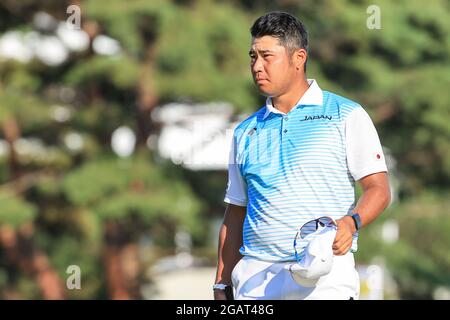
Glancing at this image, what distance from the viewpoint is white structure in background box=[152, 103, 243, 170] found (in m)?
19.0

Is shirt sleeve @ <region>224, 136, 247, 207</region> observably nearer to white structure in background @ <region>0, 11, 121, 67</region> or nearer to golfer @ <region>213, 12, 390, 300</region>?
golfer @ <region>213, 12, 390, 300</region>

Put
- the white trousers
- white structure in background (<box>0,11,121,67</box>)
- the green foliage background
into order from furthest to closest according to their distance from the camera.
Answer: white structure in background (<box>0,11,121,67</box>), the green foliage background, the white trousers

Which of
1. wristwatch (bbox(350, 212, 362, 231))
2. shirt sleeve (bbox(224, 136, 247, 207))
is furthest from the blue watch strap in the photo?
shirt sleeve (bbox(224, 136, 247, 207))

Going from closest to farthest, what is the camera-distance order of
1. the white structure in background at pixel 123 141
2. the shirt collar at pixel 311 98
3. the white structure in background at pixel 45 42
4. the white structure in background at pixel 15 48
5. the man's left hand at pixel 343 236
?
the man's left hand at pixel 343 236
the shirt collar at pixel 311 98
the white structure in background at pixel 123 141
the white structure in background at pixel 45 42
the white structure in background at pixel 15 48

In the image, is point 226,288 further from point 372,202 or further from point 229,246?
point 372,202

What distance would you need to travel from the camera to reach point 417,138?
2022 cm

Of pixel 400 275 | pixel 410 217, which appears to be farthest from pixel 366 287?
pixel 410 217

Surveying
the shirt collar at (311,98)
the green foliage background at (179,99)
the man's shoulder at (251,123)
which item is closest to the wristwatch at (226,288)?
the man's shoulder at (251,123)

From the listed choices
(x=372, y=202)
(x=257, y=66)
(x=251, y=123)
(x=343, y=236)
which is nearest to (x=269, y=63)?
(x=257, y=66)

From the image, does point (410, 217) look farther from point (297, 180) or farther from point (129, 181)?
point (297, 180)

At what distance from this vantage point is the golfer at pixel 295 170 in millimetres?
4312

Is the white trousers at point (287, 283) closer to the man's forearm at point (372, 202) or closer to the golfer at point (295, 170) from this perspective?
the golfer at point (295, 170)

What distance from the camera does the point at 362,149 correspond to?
14.2ft

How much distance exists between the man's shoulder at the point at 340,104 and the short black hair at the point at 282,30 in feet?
0.72
